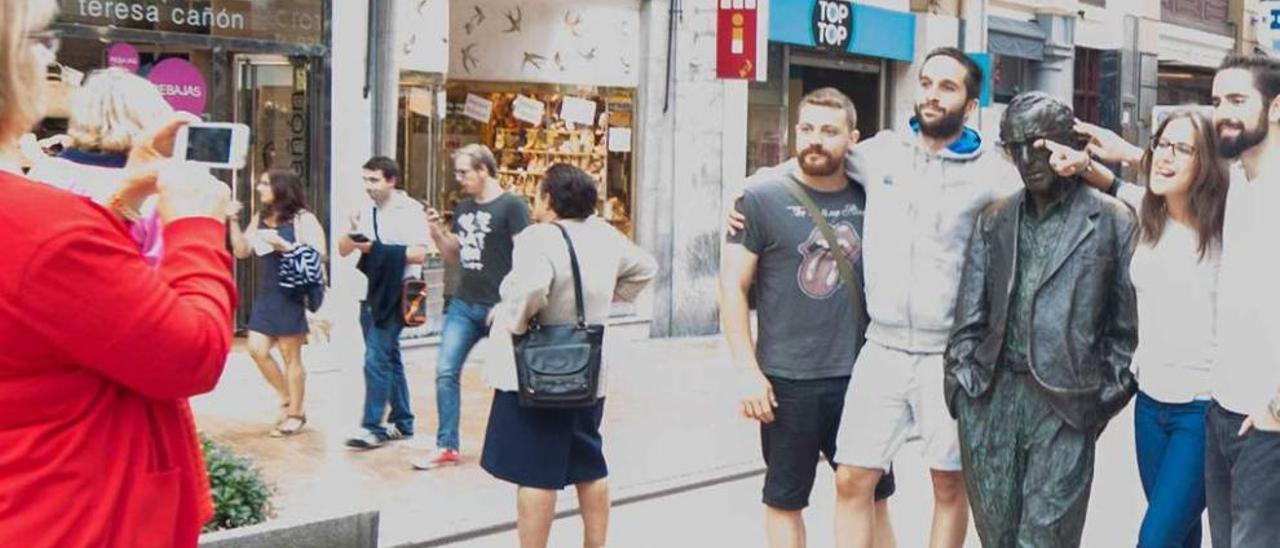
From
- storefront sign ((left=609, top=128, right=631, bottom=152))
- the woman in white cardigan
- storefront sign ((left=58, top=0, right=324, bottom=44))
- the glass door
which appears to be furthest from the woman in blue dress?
storefront sign ((left=609, top=128, right=631, bottom=152))

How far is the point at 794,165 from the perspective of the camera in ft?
21.3

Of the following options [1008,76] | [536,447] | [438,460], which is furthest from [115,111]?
[1008,76]

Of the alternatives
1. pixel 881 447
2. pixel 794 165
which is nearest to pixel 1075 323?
pixel 881 447

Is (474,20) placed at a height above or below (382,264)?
above

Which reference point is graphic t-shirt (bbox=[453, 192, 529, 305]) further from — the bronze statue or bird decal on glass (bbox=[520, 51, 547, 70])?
bird decal on glass (bbox=[520, 51, 547, 70])

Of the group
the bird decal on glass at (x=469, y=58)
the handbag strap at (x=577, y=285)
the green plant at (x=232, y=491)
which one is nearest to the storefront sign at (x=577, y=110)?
the bird decal on glass at (x=469, y=58)

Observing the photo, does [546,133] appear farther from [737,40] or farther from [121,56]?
[121,56]

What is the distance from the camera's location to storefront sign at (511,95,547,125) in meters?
15.9

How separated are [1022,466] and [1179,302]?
806 mm

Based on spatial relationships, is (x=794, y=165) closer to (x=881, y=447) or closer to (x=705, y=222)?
(x=881, y=447)

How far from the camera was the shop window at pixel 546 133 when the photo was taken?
15.5 m

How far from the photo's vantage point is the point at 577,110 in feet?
54.0

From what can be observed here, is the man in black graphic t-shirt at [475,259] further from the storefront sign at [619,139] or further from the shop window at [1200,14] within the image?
the shop window at [1200,14]

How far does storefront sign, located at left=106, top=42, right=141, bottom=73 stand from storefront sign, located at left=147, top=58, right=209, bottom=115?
0.85ft
